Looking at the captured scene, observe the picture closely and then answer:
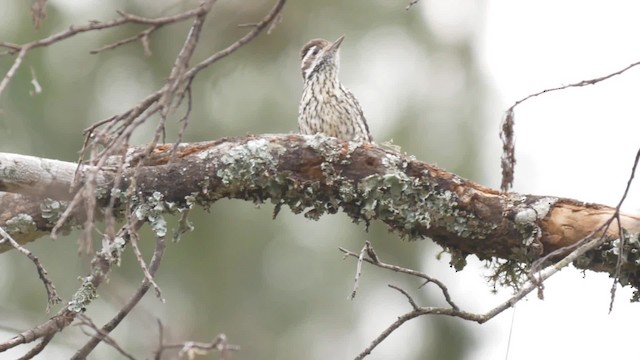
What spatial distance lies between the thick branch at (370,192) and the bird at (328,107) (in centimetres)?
193

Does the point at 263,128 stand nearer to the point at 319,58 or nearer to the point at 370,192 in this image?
the point at 319,58

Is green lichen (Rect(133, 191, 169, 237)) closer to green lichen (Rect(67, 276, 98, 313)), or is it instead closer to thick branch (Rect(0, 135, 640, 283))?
thick branch (Rect(0, 135, 640, 283))

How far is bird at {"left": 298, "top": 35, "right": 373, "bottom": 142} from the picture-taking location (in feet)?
17.9

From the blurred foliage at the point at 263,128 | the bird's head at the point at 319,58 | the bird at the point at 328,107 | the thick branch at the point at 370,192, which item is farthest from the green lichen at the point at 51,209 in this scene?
the blurred foliage at the point at 263,128

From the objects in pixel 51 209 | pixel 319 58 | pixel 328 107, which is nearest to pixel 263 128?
pixel 319 58

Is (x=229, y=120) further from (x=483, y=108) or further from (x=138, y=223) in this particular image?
(x=138, y=223)

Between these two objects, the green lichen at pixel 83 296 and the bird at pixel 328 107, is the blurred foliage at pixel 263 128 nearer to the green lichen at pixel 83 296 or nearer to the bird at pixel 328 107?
the bird at pixel 328 107

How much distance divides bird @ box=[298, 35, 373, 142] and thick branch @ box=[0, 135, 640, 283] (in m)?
1.93

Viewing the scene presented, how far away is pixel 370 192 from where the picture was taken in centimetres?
343

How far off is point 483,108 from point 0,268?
152 inches

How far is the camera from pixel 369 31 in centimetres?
836

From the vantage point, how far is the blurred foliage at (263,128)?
8055 millimetres

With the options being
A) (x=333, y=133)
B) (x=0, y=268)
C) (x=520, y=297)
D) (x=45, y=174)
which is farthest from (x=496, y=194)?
(x=0, y=268)

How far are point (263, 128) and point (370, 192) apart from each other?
4642 millimetres
